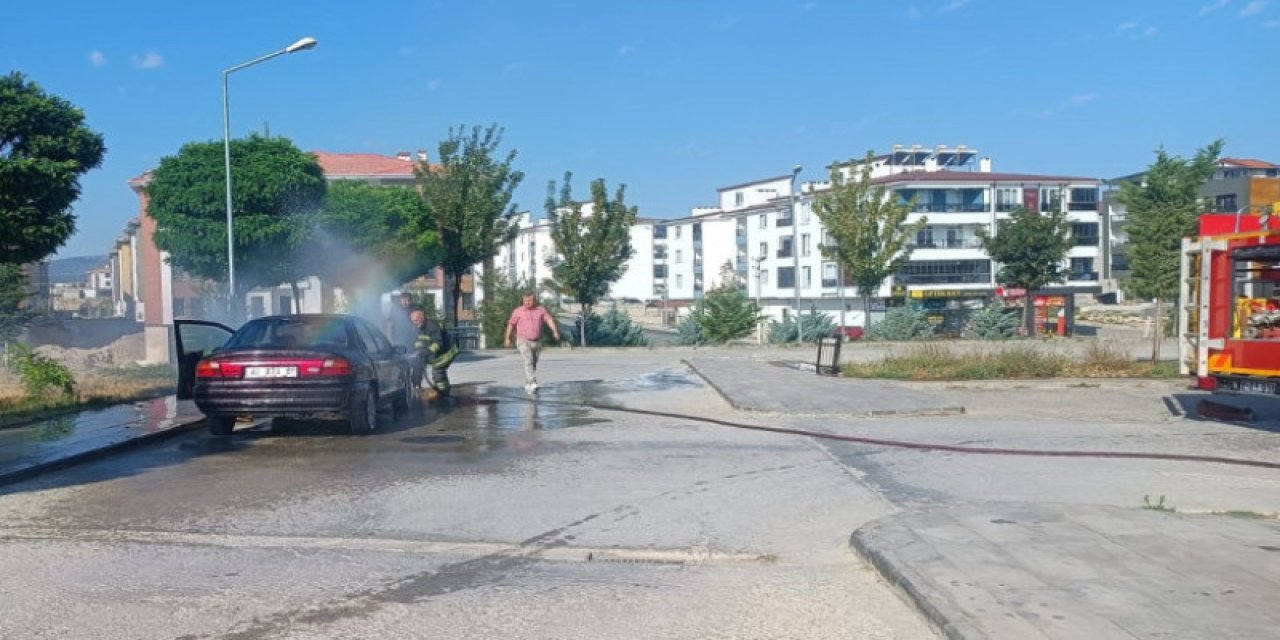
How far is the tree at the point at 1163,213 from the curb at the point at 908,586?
1093 inches

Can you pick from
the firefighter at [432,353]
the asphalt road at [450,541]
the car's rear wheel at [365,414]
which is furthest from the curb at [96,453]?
the firefighter at [432,353]

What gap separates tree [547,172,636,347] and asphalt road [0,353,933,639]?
91.9 feet

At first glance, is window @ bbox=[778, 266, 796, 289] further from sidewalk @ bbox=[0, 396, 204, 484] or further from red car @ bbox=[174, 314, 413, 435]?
red car @ bbox=[174, 314, 413, 435]

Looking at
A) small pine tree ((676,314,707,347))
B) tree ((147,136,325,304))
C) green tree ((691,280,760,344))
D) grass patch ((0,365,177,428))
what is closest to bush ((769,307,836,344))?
green tree ((691,280,760,344))

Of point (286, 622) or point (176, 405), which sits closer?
point (286, 622)

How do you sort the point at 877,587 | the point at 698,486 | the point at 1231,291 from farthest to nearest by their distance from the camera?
the point at 1231,291 < the point at 698,486 < the point at 877,587

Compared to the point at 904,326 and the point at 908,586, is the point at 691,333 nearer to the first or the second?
the point at 904,326

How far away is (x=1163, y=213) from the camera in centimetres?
3194

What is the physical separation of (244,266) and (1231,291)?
2786 centimetres

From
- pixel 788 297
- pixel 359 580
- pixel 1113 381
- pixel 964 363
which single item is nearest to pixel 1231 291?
pixel 1113 381

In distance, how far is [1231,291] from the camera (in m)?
13.1

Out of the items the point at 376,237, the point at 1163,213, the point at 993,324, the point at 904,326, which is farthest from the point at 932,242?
the point at 376,237

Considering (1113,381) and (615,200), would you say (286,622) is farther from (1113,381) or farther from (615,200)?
(615,200)

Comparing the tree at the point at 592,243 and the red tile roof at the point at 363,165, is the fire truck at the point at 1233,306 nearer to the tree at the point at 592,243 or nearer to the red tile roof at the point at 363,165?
the tree at the point at 592,243
